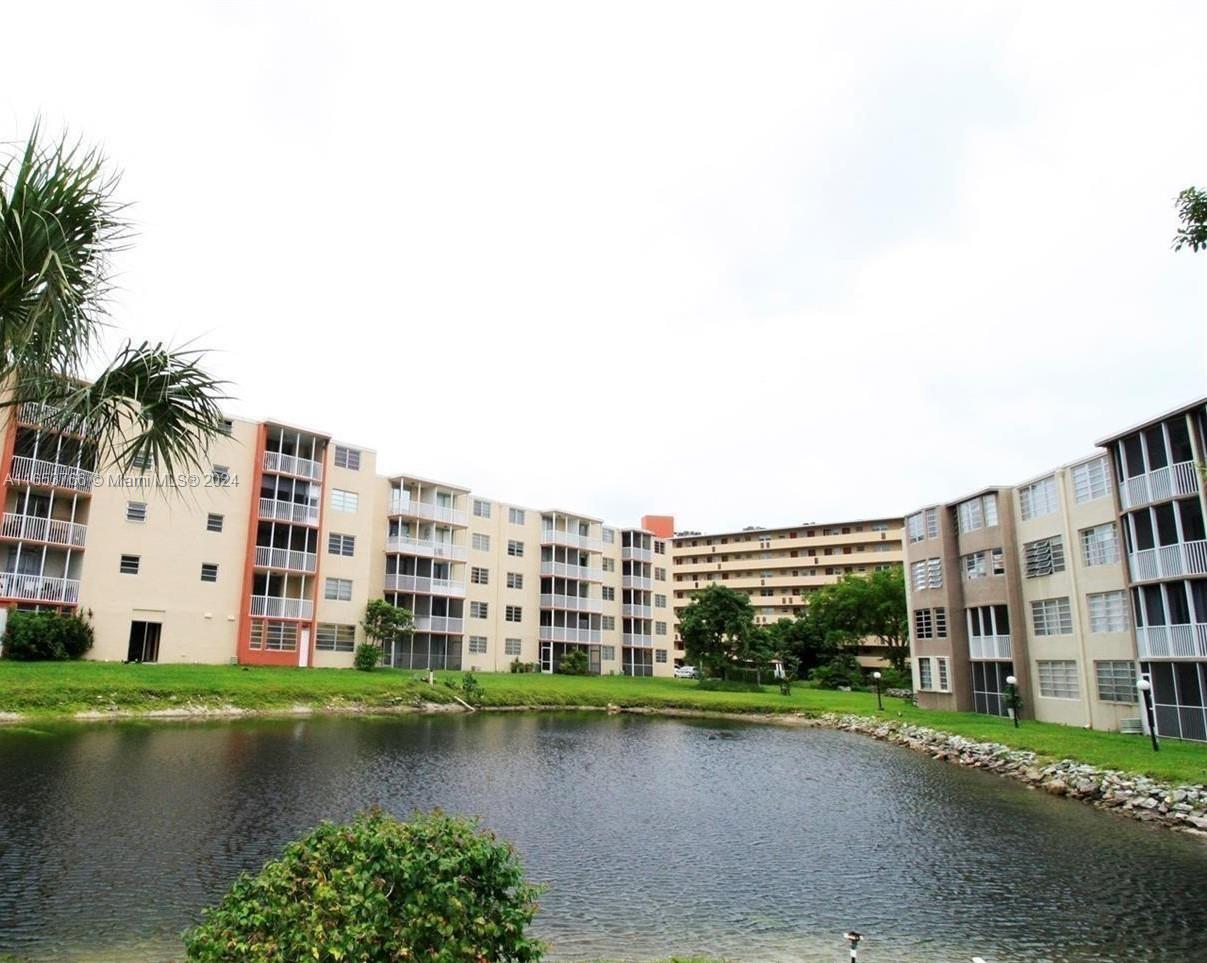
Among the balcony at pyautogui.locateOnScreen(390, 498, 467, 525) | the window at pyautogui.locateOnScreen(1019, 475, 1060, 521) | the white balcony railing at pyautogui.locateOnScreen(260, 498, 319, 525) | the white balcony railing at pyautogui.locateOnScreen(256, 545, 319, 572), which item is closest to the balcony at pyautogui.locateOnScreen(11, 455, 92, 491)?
the white balcony railing at pyautogui.locateOnScreen(260, 498, 319, 525)

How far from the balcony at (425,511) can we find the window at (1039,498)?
133 feet

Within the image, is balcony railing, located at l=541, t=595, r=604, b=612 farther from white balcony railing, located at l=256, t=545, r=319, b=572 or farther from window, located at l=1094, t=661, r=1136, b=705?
window, located at l=1094, t=661, r=1136, b=705

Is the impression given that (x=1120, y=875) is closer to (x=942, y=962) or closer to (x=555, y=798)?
(x=942, y=962)

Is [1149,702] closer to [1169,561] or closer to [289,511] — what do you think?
[1169,561]

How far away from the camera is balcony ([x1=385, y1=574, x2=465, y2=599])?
60094mm

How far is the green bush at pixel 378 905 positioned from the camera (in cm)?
566

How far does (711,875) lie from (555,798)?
7291 millimetres

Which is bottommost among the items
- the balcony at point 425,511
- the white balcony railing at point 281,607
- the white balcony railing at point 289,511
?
the white balcony railing at point 281,607

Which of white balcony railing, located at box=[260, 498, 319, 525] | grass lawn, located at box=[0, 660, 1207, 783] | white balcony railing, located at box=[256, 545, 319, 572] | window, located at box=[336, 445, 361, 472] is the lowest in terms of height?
grass lawn, located at box=[0, 660, 1207, 783]

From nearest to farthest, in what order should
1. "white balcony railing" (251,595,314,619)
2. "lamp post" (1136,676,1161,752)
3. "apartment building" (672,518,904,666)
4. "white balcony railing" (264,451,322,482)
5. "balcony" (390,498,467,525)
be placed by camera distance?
"lamp post" (1136,676,1161,752) < "white balcony railing" (251,595,314,619) < "white balcony railing" (264,451,322,482) < "balcony" (390,498,467,525) < "apartment building" (672,518,904,666)

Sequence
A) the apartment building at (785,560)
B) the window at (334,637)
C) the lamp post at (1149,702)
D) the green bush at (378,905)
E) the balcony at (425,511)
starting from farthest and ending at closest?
the apartment building at (785,560) < the balcony at (425,511) < the window at (334,637) < the lamp post at (1149,702) < the green bush at (378,905)

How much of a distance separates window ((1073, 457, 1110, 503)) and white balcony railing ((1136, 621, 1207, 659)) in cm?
595

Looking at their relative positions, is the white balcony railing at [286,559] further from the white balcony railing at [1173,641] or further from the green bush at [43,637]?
the white balcony railing at [1173,641]

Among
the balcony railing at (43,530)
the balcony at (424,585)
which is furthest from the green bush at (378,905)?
the balcony at (424,585)
